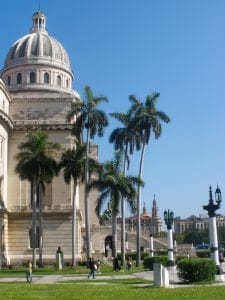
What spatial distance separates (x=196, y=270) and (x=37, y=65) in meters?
50.3

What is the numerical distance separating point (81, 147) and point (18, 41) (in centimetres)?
3035

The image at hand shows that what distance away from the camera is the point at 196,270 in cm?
2858

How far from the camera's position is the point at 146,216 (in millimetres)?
173625

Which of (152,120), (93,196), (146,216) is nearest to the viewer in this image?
(152,120)

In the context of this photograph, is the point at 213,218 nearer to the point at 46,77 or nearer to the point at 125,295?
the point at 125,295

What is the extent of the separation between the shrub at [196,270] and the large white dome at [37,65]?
46107mm

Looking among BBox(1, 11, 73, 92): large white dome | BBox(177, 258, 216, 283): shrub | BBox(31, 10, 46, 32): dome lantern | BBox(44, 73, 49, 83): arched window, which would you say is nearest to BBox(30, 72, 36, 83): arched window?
BBox(1, 11, 73, 92): large white dome

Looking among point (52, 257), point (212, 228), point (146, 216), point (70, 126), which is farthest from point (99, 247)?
point (146, 216)

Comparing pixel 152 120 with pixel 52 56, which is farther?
pixel 52 56

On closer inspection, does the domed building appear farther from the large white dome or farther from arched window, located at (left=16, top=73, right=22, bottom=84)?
arched window, located at (left=16, top=73, right=22, bottom=84)

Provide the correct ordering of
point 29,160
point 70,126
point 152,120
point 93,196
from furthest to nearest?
point 93,196, point 70,126, point 152,120, point 29,160

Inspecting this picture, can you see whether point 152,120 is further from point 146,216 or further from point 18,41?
point 146,216

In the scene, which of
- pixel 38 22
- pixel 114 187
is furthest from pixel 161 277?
pixel 38 22

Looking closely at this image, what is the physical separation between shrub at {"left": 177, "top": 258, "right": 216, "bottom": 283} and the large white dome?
4611cm
